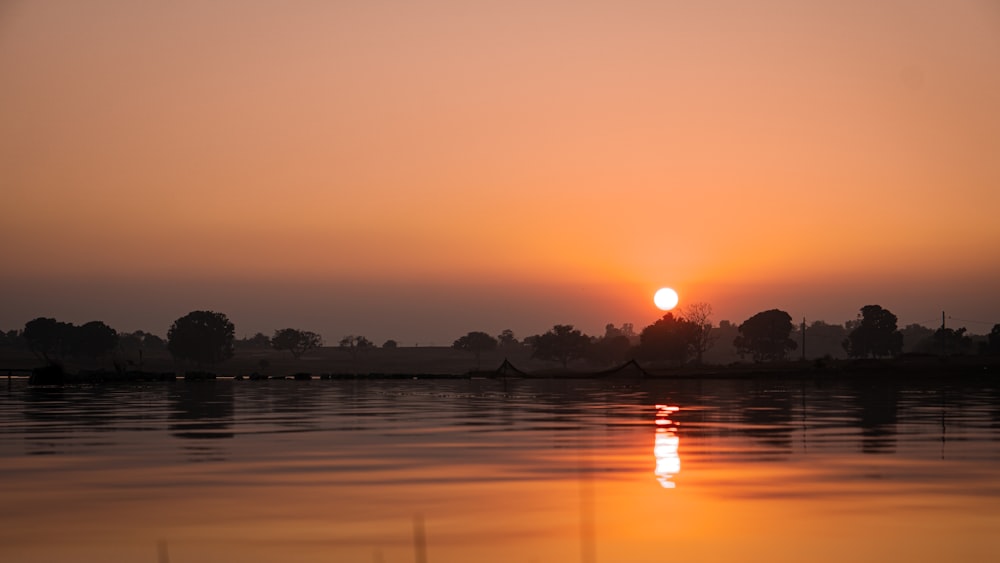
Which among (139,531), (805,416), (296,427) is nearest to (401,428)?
(296,427)

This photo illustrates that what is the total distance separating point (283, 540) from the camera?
22.2 m

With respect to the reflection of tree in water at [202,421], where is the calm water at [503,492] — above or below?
above

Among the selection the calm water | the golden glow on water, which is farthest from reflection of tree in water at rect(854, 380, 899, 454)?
the golden glow on water

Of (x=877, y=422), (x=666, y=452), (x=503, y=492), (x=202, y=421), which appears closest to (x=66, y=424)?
(x=202, y=421)

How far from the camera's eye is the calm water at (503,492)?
21562 mm

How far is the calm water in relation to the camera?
70.7 feet

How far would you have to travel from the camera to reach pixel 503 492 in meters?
29.1

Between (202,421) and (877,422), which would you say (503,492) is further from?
(202,421)

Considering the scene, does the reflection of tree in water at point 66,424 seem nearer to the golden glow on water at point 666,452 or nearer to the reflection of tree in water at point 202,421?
the reflection of tree in water at point 202,421

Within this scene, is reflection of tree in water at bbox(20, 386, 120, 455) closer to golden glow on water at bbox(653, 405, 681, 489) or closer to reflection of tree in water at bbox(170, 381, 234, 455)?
reflection of tree in water at bbox(170, 381, 234, 455)

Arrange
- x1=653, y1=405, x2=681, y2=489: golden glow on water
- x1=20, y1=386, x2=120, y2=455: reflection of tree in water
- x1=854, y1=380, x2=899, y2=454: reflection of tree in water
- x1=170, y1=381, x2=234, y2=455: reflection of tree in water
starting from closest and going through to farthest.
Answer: x1=653, y1=405, x2=681, y2=489: golden glow on water < x1=854, y1=380, x2=899, y2=454: reflection of tree in water < x1=20, y1=386, x2=120, y2=455: reflection of tree in water < x1=170, y1=381, x2=234, y2=455: reflection of tree in water

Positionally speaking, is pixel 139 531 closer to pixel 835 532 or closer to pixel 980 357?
pixel 835 532

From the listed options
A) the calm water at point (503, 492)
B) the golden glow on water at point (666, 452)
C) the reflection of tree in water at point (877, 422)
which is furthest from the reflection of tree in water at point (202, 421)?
the reflection of tree in water at point (877, 422)

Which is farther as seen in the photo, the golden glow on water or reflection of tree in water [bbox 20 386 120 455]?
reflection of tree in water [bbox 20 386 120 455]
